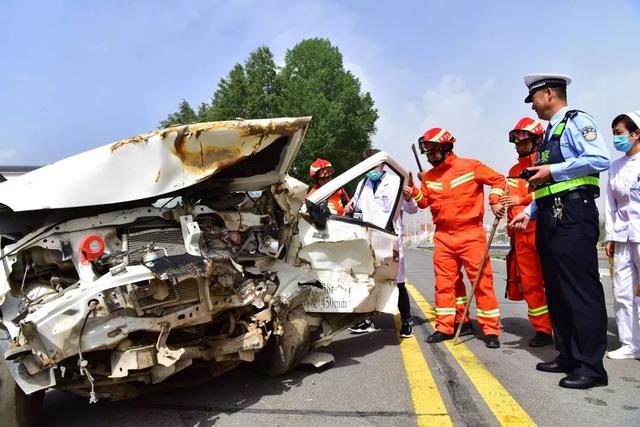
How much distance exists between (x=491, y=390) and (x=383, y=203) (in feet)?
7.81

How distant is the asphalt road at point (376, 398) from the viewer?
9.50ft

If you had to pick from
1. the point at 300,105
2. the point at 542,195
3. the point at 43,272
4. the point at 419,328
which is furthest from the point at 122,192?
the point at 300,105

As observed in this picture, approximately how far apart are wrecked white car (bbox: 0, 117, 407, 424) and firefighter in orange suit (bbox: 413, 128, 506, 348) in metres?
1.56

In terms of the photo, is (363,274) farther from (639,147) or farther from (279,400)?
(639,147)

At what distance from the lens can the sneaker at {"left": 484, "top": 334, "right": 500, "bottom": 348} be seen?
444 centimetres

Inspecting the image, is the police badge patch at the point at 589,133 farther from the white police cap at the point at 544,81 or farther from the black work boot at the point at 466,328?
the black work boot at the point at 466,328

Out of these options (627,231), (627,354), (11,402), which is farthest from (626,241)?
(11,402)

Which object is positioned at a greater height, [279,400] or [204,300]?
[204,300]

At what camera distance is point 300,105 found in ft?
120

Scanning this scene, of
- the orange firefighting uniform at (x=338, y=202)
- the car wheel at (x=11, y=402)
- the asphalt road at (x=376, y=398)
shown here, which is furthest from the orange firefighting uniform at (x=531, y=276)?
the car wheel at (x=11, y=402)

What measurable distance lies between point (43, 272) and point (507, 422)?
2.74m

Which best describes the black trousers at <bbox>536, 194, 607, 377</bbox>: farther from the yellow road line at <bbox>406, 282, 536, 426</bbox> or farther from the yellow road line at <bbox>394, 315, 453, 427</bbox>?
the yellow road line at <bbox>394, 315, 453, 427</bbox>

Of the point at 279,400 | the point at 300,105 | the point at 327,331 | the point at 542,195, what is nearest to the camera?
the point at 279,400

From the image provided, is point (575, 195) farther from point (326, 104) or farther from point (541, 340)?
point (326, 104)
